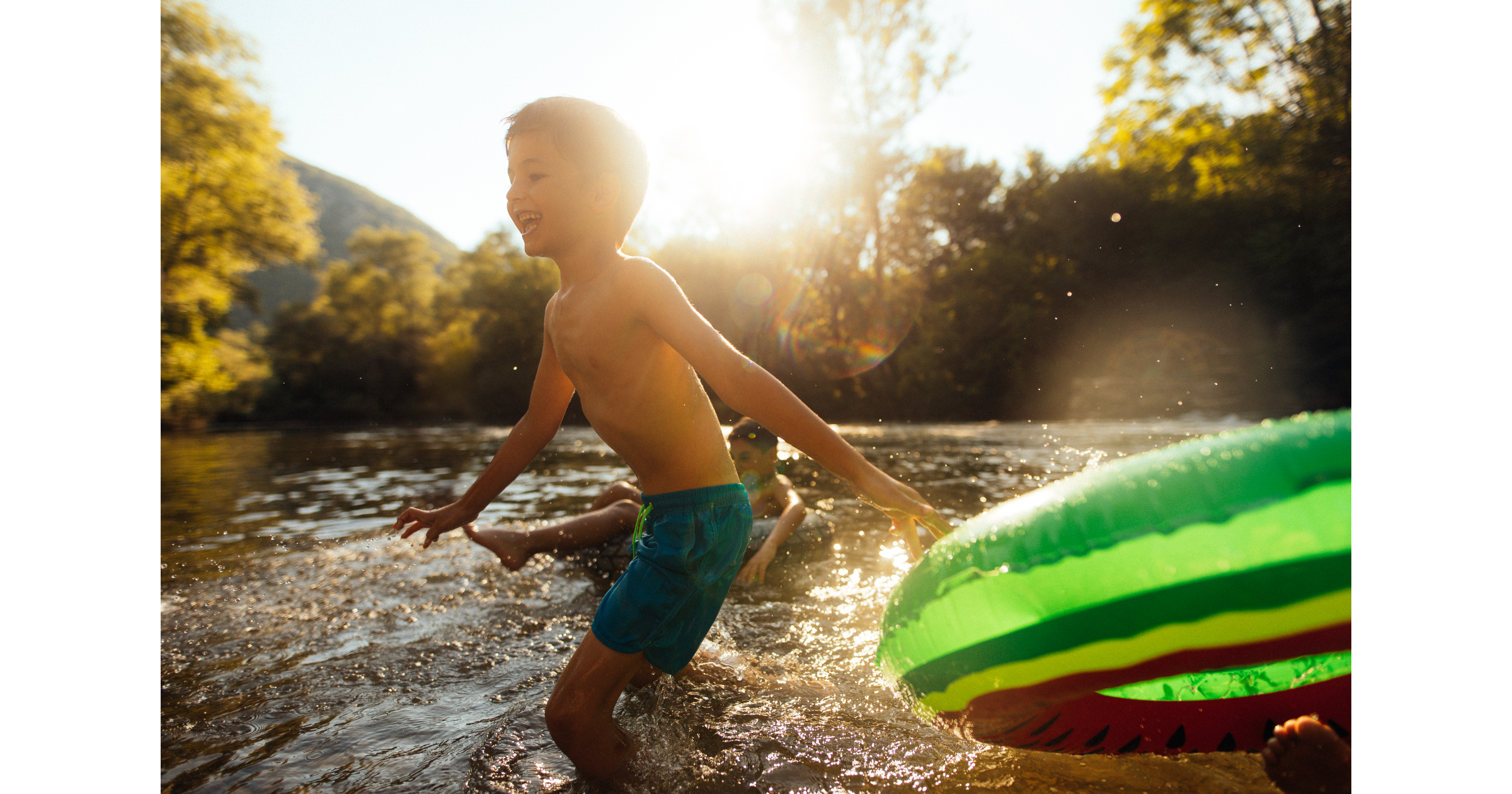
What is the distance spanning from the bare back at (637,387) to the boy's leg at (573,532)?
54.1 inches

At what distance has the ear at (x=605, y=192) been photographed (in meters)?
2.01

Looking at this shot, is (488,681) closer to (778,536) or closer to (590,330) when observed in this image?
(590,330)

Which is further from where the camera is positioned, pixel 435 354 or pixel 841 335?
pixel 435 354

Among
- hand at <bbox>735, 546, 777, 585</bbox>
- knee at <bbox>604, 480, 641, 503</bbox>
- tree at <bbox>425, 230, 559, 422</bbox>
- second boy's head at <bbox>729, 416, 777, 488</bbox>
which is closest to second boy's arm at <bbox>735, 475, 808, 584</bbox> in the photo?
hand at <bbox>735, 546, 777, 585</bbox>

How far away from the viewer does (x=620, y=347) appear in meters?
1.98

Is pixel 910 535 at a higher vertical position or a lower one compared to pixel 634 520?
higher

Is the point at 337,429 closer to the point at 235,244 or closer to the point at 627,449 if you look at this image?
the point at 235,244

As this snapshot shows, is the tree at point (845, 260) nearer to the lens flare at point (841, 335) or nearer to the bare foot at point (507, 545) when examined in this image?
the lens flare at point (841, 335)

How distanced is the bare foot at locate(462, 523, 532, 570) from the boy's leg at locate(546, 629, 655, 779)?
4.59 ft

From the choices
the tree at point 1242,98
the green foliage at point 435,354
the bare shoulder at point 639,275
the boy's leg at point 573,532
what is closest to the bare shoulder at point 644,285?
A: the bare shoulder at point 639,275

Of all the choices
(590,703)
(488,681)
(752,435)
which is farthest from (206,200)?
(590,703)

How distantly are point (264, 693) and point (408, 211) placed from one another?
592 ft

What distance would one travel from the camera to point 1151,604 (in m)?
1.39

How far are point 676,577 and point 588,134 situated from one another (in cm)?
124
